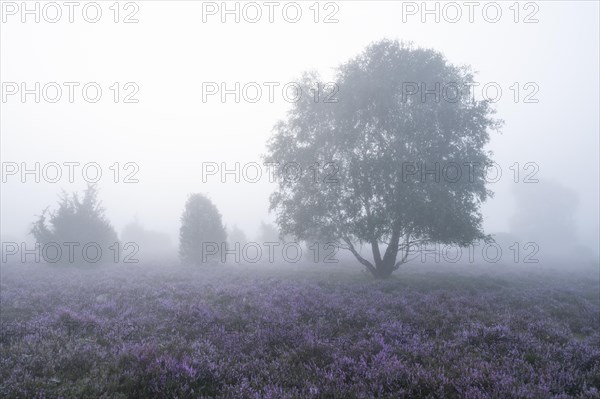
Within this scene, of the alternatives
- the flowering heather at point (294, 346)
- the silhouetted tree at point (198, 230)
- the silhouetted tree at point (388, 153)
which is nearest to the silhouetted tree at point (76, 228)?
the silhouetted tree at point (198, 230)

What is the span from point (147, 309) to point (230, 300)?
308cm

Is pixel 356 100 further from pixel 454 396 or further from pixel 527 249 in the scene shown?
pixel 527 249

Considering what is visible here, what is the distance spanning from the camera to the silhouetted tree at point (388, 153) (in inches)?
666

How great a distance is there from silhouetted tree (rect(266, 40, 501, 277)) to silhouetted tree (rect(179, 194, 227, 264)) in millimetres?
14454

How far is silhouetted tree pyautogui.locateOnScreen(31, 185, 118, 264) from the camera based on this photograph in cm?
2697

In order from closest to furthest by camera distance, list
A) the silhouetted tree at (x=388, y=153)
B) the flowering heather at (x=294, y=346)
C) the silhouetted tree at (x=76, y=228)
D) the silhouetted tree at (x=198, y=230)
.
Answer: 1. the flowering heather at (x=294, y=346)
2. the silhouetted tree at (x=388, y=153)
3. the silhouetted tree at (x=76, y=228)
4. the silhouetted tree at (x=198, y=230)

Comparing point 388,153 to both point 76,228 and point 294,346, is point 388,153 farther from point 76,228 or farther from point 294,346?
point 76,228

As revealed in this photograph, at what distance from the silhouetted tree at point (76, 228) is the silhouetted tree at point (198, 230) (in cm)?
746

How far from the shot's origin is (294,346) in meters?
7.30

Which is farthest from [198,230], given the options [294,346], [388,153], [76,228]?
[294,346]

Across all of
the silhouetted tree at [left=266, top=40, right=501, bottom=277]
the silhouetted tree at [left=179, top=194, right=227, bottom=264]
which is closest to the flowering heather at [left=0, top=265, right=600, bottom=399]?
the silhouetted tree at [left=266, top=40, right=501, bottom=277]

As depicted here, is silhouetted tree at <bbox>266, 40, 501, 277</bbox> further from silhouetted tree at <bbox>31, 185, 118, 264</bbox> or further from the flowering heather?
silhouetted tree at <bbox>31, 185, 118, 264</bbox>

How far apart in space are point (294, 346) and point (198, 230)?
2715 centimetres

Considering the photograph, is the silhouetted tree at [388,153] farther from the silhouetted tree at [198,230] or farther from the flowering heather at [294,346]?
the silhouetted tree at [198,230]
